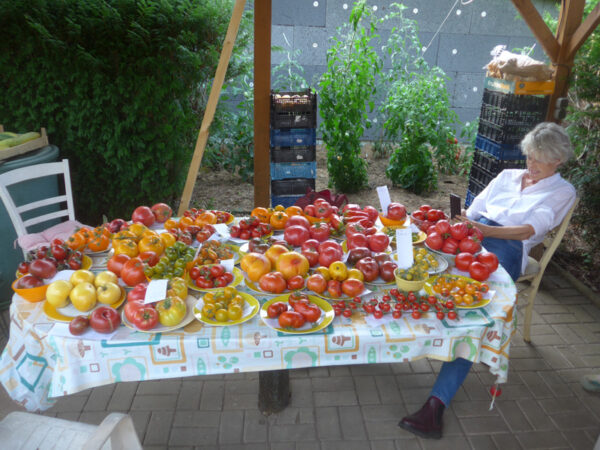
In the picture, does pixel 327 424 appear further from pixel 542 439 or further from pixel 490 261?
pixel 490 261

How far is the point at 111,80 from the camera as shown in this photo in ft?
14.3

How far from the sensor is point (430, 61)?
25.4 feet

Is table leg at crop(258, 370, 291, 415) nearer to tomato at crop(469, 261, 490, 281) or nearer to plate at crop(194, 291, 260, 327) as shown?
plate at crop(194, 291, 260, 327)

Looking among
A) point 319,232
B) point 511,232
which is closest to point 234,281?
point 319,232

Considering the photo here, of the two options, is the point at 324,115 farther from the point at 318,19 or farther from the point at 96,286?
the point at 96,286

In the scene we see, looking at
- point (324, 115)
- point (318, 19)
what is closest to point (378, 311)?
point (324, 115)

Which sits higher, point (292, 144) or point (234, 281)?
point (292, 144)

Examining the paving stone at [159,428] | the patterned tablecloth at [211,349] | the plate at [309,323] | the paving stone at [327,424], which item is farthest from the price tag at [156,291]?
the paving stone at [327,424]

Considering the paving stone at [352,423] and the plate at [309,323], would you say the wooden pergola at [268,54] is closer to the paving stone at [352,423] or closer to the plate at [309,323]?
the paving stone at [352,423]

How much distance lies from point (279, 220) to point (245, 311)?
0.91 meters

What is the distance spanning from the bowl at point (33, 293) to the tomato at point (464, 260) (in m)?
1.93

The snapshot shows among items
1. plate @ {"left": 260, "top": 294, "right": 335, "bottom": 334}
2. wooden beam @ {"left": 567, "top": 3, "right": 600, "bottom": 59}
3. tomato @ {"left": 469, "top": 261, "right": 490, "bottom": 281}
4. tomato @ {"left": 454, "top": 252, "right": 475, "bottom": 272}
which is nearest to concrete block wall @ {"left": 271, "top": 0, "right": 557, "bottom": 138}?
wooden beam @ {"left": 567, "top": 3, "right": 600, "bottom": 59}

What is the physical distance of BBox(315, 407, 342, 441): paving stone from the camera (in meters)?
2.55

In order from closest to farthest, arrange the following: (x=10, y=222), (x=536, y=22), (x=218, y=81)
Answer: (x=10, y=222)
(x=218, y=81)
(x=536, y=22)
